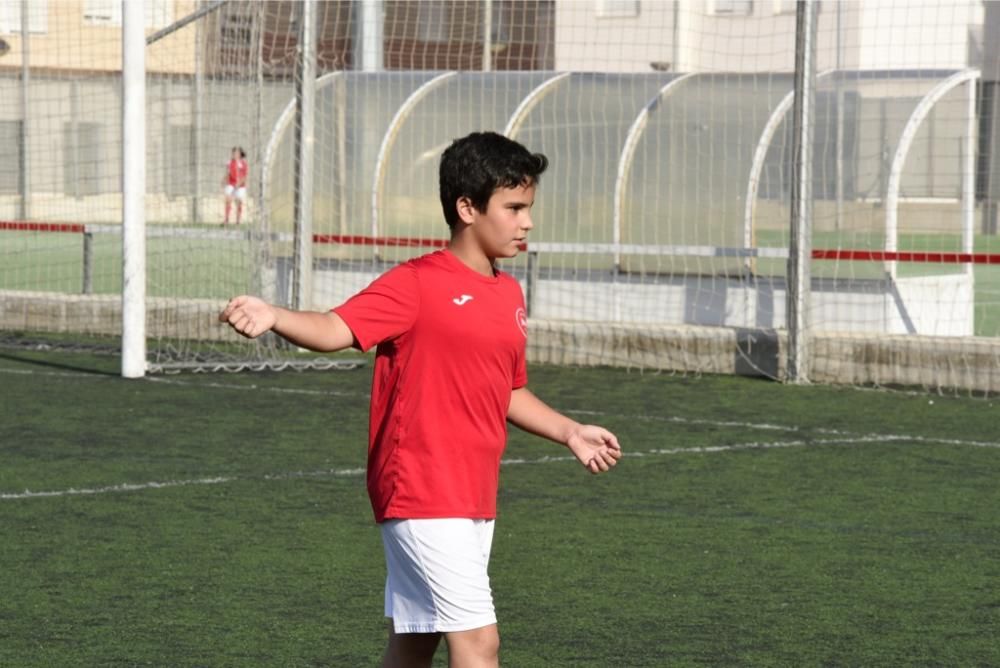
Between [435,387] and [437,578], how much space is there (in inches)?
17.4

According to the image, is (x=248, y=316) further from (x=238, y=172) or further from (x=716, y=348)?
(x=238, y=172)

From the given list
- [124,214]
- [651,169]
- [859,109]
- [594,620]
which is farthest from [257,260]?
[594,620]

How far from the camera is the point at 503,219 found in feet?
14.9

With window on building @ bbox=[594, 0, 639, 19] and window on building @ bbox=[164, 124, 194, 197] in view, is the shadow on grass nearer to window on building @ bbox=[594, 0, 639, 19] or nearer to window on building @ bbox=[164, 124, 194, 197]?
window on building @ bbox=[164, 124, 194, 197]

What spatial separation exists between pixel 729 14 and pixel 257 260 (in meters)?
5.40

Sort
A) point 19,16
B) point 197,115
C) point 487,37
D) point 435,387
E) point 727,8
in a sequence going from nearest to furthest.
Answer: point 435,387 < point 197,115 < point 727,8 < point 19,16 < point 487,37

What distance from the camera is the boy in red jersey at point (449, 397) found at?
14.4 ft

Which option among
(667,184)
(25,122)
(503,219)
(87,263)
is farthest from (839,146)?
(503,219)

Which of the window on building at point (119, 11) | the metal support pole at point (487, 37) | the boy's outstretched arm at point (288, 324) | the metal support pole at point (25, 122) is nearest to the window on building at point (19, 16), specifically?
the metal support pole at point (25, 122)

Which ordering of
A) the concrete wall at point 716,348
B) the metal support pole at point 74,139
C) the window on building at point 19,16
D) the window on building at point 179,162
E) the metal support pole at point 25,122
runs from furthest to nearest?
the metal support pole at point 74,139 < the metal support pole at point 25,122 < the window on building at point 19,16 < the window on building at point 179,162 < the concrete wall at point 716,348

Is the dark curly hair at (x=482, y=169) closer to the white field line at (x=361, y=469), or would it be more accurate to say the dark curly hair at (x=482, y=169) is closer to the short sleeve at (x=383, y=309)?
the short sleeve at (x=383, y=309)

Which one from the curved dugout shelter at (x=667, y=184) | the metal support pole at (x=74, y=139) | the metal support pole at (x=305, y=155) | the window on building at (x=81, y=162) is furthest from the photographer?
the metal support pole at (x=74, y=139)

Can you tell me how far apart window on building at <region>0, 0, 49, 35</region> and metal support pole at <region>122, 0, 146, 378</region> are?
4517 millimetres

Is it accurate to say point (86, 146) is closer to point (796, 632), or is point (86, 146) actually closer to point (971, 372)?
point (971, 372)
